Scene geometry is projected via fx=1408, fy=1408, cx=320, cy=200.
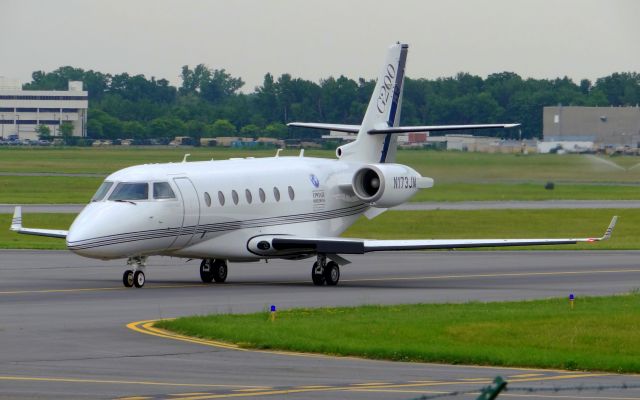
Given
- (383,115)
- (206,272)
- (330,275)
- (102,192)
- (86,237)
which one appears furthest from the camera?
(383,115)

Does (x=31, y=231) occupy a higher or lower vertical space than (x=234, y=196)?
lower

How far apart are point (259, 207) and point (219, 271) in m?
2.02

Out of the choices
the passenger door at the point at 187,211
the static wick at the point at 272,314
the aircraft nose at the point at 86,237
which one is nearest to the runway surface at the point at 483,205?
the passenger door at the point at 187,211

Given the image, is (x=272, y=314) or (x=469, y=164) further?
(x=469, y=164)

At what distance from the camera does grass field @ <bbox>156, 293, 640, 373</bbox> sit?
21719mm

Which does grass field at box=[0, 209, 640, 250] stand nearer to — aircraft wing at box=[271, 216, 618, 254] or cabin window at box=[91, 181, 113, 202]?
aircraft wing at box=[271, 216, 618, 254]

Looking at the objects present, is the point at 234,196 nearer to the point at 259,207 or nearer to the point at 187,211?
the point at 259,207

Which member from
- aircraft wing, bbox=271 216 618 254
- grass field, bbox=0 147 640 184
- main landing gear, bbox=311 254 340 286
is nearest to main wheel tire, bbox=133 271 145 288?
aircraft wing, bbox=271 216 618 254

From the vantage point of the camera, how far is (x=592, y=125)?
121750mm

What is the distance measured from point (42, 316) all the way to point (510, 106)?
106m

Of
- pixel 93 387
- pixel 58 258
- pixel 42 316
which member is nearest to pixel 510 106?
pixel 58 258

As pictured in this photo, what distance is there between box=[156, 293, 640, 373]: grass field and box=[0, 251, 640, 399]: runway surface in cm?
70

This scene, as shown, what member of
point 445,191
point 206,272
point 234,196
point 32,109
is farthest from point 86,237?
point 32,109

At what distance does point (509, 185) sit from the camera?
A: 8444cm
